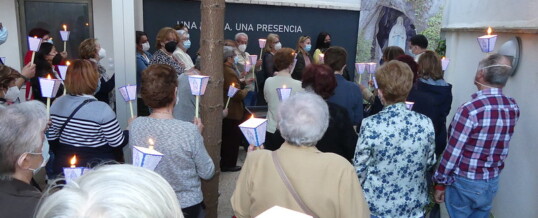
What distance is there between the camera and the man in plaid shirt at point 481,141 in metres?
3.17

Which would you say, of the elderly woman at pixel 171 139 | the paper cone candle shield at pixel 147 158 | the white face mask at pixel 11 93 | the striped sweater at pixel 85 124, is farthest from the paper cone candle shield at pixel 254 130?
the white face mask at pixel 11 93

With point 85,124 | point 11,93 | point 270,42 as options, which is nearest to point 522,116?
point 85,124

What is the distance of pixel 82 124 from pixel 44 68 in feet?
8.21

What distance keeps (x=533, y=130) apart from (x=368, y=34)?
7.69 metres

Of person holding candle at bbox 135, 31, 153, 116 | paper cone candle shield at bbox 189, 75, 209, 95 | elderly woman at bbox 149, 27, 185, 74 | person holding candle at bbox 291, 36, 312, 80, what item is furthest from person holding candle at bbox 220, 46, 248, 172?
paper cone candle shield at bbox 189, 75, 209, 95

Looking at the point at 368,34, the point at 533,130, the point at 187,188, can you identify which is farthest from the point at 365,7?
the point at 187,188

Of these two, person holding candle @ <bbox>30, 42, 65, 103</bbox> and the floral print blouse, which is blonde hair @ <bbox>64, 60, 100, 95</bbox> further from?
the floral print blouse

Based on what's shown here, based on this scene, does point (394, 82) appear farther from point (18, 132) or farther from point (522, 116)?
point (18, 132)

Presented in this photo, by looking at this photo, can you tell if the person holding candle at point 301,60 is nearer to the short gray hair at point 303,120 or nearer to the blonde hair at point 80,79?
the blonde hair at point 80,79

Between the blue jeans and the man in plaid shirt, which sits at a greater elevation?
the man in plaid shirt

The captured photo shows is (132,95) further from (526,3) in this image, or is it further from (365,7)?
(365,7)

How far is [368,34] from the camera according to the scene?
11445mm

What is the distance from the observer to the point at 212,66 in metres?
3.32

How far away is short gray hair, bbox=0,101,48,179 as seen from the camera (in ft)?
6.77
